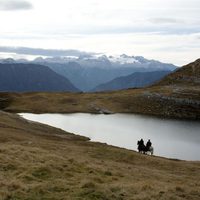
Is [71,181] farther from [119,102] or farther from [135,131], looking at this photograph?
[119,102]

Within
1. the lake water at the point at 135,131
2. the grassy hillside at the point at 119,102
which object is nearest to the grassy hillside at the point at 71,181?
the lake water at the point at 135,131

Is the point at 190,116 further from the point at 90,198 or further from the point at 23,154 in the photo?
the point at 90,198

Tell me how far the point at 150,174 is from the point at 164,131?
67039mm

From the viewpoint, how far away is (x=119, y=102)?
163 metres

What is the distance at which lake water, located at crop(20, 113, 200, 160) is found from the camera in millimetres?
78000

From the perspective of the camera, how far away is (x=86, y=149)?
2068 inches

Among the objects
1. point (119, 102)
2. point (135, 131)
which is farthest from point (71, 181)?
point (119, 102)

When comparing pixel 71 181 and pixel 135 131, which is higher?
pixel 71 181

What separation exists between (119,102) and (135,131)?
6139 centimetres

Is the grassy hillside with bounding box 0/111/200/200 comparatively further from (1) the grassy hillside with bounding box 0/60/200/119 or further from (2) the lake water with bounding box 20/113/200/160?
(1) the grassy hillside with bounding box 0/60/200/119

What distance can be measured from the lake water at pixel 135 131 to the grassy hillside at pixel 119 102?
44.0ft

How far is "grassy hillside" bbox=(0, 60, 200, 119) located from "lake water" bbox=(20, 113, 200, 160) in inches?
528

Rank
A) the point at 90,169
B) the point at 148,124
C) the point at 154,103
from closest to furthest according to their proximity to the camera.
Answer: the point at 90,169, the point at 148,124, the point at 154,103

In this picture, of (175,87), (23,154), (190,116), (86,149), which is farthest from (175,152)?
(175,87)
